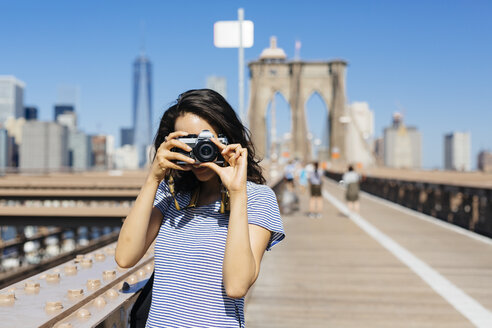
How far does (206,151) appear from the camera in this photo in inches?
71.4

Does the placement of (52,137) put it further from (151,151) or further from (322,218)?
(151,151)

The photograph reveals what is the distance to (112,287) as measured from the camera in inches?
84.8

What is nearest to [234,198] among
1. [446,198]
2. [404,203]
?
[446,198]

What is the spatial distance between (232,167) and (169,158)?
0.24m

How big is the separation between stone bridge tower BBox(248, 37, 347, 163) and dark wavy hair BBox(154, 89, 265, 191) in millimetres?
90190

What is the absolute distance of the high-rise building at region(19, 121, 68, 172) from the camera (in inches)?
5266

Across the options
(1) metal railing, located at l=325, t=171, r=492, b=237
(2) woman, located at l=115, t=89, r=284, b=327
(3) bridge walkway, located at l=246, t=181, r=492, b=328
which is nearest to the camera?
(2) woman, located at l=115, t=89, r=284, b=327

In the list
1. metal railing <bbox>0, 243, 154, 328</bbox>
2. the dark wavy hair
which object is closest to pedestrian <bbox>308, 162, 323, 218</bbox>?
metal railing <bbox>0, 243, 154, 328</bbox>

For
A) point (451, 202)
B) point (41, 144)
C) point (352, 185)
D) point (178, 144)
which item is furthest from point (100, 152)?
point (178, 144)

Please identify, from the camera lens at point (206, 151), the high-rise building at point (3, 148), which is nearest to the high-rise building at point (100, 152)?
the high-rise building at point (3, 148)

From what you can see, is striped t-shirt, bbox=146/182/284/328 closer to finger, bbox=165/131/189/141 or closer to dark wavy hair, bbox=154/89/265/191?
dark wavy hair, bbox=154/89/265/191

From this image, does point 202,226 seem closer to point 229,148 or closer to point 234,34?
point 229,148

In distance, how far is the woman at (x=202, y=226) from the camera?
68.7 inches

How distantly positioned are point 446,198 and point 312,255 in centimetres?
657
